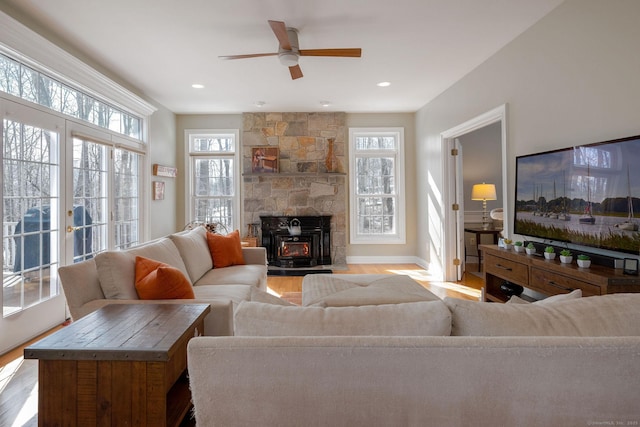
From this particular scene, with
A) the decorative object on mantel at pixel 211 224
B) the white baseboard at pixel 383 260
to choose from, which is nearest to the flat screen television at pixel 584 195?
the white baseboard at pixel 383 260

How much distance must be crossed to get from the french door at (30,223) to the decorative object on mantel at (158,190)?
1.80m

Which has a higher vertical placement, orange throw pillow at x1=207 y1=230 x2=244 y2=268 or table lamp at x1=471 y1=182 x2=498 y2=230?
table lamp at x1=471 y1=182 x2=498 y2=230

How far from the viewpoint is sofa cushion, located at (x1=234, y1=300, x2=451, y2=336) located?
91cm

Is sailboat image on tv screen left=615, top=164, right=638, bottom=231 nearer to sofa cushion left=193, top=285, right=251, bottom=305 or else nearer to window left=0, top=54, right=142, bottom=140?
sofa cushion left=193, top=285, right=251, bottom=305

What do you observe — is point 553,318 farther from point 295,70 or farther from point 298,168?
point 298,168

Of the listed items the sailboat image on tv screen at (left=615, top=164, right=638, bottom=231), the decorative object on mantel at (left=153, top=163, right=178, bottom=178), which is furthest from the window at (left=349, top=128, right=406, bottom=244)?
the sailboat image on tv screen at (left=615, top=164, right=638, bottom=231)

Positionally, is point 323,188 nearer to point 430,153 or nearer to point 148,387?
point 430,153

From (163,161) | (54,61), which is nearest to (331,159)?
(163,161)

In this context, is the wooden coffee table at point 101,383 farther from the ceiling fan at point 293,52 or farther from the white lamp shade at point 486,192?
the white lamp shade at point 486,192

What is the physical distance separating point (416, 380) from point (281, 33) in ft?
8.61

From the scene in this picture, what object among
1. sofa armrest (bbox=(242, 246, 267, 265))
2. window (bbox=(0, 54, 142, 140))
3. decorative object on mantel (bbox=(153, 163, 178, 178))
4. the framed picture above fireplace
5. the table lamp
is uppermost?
window (bbox=(0, 54, 142, 140))

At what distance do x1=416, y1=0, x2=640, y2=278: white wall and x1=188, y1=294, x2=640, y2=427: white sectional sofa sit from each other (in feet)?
6.54

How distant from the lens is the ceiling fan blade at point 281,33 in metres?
2.42

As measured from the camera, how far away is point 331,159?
5.59 m
